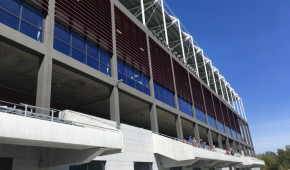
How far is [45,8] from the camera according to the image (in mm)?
15602

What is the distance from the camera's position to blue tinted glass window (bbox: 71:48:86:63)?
17.7m

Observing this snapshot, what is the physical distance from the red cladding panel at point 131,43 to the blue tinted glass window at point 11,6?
9.72 metres

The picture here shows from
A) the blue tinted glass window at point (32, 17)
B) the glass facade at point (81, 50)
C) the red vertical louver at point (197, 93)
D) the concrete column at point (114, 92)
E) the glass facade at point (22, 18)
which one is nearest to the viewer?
the glass facade at point (22, 18)

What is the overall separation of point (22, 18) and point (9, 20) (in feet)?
3.18

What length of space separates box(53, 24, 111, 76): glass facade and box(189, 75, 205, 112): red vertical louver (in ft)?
71.5

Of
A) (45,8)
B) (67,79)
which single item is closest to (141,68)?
(67,79)

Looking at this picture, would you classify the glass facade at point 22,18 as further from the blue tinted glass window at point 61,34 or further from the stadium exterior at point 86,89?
the blue tinted glass window at point 61,34

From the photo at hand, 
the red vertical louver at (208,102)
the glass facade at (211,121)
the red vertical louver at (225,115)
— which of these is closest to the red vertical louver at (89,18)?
Result: the red vertical louver at (208,102)

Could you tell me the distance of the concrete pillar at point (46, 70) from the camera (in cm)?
1358

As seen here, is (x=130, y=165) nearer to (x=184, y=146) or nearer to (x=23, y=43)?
(x=184, y=146)

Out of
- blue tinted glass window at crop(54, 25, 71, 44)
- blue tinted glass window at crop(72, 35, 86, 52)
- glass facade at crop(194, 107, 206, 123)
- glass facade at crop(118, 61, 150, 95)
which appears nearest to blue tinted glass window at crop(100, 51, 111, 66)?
glass facade at crop(118, 61, 150, 95)

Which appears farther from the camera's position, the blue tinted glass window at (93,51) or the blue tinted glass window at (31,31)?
the blue tinted glass window at (93,51)

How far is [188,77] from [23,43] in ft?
94.0

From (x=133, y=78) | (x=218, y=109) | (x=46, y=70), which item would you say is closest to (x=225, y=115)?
(x=218, y=109)
